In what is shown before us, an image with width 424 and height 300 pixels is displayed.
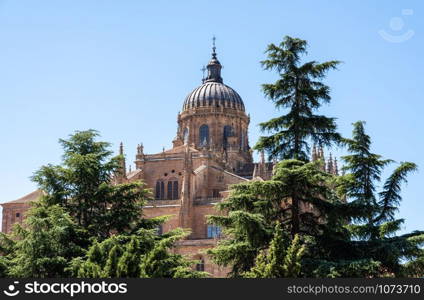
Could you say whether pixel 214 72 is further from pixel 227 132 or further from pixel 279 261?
pixel 279 261

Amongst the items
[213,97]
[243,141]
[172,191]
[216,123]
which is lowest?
[172,191]

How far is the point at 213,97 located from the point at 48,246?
55.7 metres

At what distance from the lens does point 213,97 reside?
85.0 metres

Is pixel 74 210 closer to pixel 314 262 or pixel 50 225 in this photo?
pixel 50 225

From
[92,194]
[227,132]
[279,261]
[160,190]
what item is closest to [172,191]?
[160,190]

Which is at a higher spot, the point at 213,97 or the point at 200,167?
the point at 213,97

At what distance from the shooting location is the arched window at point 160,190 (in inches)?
2734

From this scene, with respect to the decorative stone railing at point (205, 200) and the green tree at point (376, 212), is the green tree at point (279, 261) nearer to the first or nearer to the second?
the green tree at point (376, 212)

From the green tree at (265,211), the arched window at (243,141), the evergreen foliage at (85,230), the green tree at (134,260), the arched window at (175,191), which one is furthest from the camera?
the arched window at (243,141)

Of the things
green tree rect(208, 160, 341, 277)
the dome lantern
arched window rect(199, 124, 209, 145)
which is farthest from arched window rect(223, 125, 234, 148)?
green tree rect(208, 160, 341, 277)

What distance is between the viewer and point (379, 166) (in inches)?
1187

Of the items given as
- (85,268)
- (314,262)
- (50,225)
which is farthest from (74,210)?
(314,262)

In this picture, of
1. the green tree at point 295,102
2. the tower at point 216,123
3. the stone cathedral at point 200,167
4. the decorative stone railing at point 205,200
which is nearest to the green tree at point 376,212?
the green tree at point 295,102

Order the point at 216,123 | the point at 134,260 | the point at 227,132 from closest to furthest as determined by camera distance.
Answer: the point at 134,260 → the point at 216,123 → the point at 227,132
